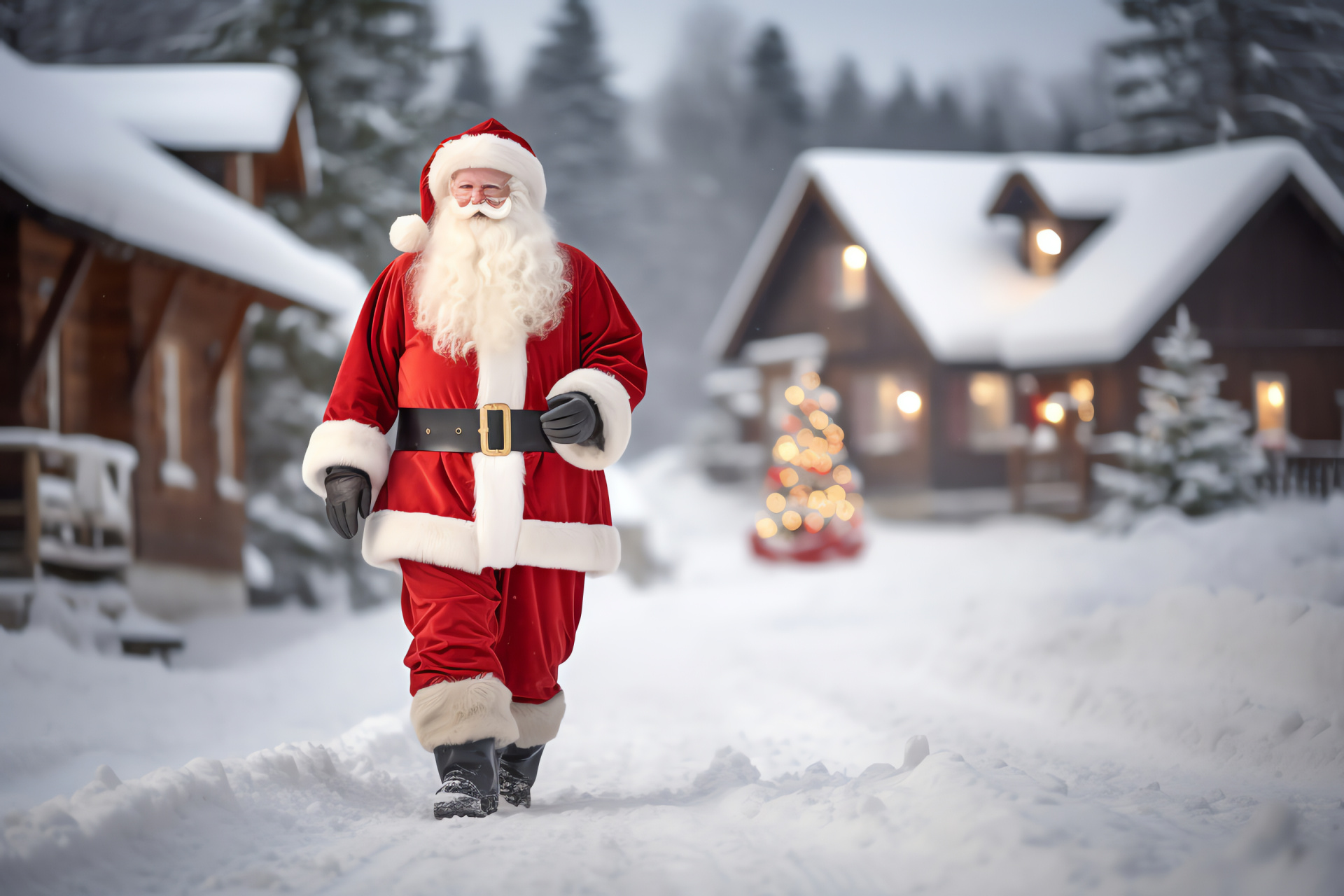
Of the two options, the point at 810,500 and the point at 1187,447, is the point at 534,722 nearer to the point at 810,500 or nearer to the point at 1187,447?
the point at 1187,447

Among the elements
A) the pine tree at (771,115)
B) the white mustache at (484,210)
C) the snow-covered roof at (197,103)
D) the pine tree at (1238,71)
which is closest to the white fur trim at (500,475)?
the white mustache at (484,210)

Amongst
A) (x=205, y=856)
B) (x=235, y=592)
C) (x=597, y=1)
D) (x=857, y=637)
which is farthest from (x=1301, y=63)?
(x=597, y=1)

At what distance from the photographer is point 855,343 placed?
17594mm

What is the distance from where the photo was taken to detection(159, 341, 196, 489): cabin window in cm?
951

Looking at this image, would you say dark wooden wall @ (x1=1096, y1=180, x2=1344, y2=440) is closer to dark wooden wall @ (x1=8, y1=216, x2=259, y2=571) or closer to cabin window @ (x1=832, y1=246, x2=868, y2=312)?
cabin window @ (x1=832, y1=246, x2=868, y2=312)

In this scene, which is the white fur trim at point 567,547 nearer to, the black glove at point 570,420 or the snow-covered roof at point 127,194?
the black glove at point 570,420

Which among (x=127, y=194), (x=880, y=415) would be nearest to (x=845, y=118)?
(x=880, y=415)

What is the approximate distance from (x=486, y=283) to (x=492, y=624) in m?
1.12

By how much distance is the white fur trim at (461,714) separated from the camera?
300 centimetres

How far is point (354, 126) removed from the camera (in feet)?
43.9

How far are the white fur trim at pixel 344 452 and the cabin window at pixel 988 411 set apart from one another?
567 inches

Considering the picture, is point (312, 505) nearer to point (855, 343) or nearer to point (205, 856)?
point (855, 343)

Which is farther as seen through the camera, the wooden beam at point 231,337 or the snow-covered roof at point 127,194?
the wooden beam at point 231,337

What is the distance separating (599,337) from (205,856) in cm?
198
